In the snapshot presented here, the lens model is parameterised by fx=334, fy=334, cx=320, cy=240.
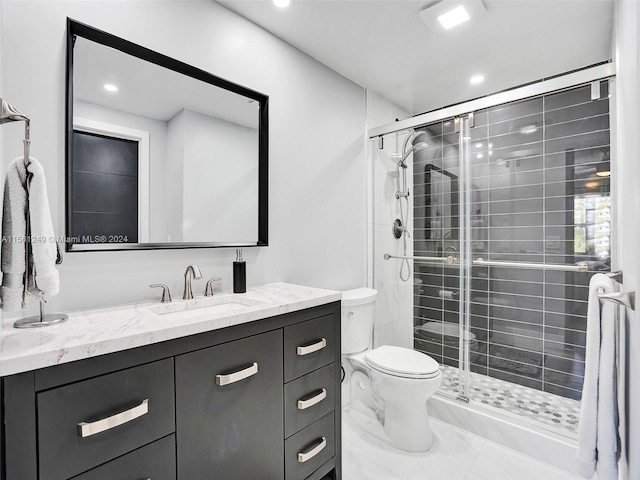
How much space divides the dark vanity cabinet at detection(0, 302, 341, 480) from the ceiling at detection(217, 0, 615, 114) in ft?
5.19

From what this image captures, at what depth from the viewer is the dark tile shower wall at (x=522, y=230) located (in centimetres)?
218

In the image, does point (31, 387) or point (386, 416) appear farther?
point (386, 416)

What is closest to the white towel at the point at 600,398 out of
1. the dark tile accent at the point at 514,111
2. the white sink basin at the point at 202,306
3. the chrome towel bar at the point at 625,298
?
the chrome towel bar at the point at 625,298

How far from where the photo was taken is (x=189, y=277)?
154 cm

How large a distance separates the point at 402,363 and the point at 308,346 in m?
0.86

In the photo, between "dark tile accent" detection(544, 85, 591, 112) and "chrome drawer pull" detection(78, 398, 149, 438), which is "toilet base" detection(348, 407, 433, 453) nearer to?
"chrome drawer pull" detection(78, 398, 149, 438)

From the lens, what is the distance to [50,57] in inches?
48.4

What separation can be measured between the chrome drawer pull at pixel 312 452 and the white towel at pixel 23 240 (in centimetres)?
115

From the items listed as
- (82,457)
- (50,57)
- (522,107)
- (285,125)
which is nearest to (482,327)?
(522,107)

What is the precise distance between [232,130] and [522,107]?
6.36ft

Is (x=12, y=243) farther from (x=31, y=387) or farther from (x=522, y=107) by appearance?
(x=522, y=107)

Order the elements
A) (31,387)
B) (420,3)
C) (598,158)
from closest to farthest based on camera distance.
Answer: (31,387) → (420,3) → (598,158)

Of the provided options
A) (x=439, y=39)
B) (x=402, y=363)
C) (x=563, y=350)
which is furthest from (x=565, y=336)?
(x=439, y=39)

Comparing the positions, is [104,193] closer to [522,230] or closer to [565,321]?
[522,230]
